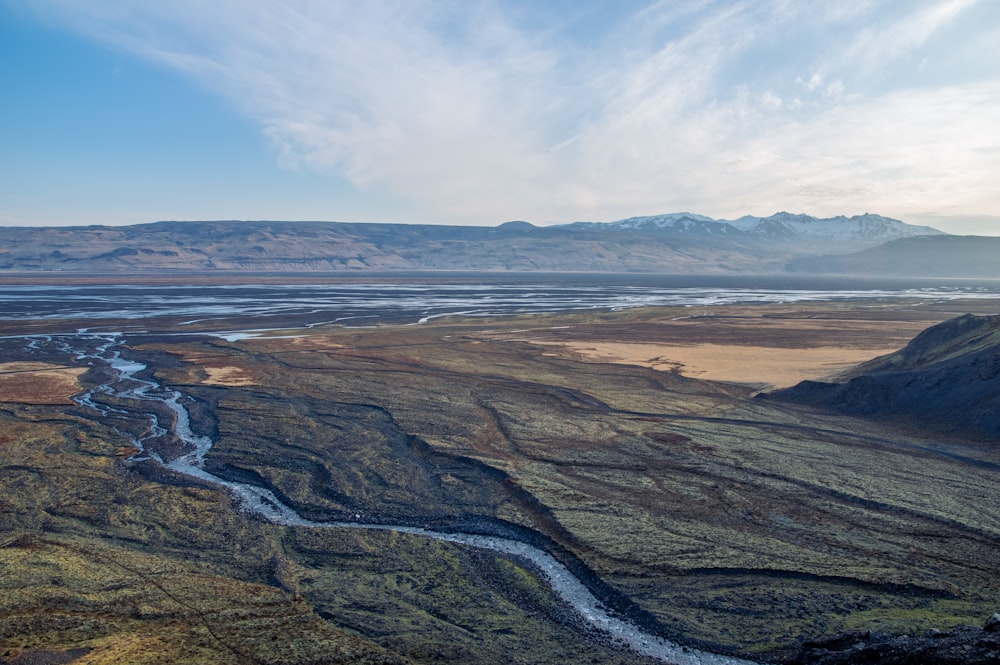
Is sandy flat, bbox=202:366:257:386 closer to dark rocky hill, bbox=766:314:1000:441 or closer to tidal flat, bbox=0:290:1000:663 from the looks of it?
tidal flat, bbox=0:290:1000:663

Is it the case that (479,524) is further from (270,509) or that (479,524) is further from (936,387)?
(936,387)

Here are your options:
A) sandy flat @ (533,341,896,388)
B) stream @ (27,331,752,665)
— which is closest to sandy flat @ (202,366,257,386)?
stream @ (27,331,752,665)

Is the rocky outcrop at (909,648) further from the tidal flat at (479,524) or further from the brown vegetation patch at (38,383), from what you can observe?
the brown vegetation patch at (38,383)

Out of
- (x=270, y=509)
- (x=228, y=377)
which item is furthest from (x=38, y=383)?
(x=270, y=509)

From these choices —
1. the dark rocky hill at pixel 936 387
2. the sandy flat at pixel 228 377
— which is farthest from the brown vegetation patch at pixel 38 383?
the dark rocky hill at pixel 936 387

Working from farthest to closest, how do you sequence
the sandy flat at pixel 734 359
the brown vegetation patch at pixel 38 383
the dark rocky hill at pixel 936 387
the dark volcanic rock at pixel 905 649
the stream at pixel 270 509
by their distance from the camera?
the sandy flat at pixel 734 359 → the brown vegetation patch at pixel 38 383 → the dark rocky hill at pixel 936 387 → the stream at pixel 270 509 → the dark volcanic rock at pixel 905 649

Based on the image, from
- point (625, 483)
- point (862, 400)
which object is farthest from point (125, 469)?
point (862, 400)
